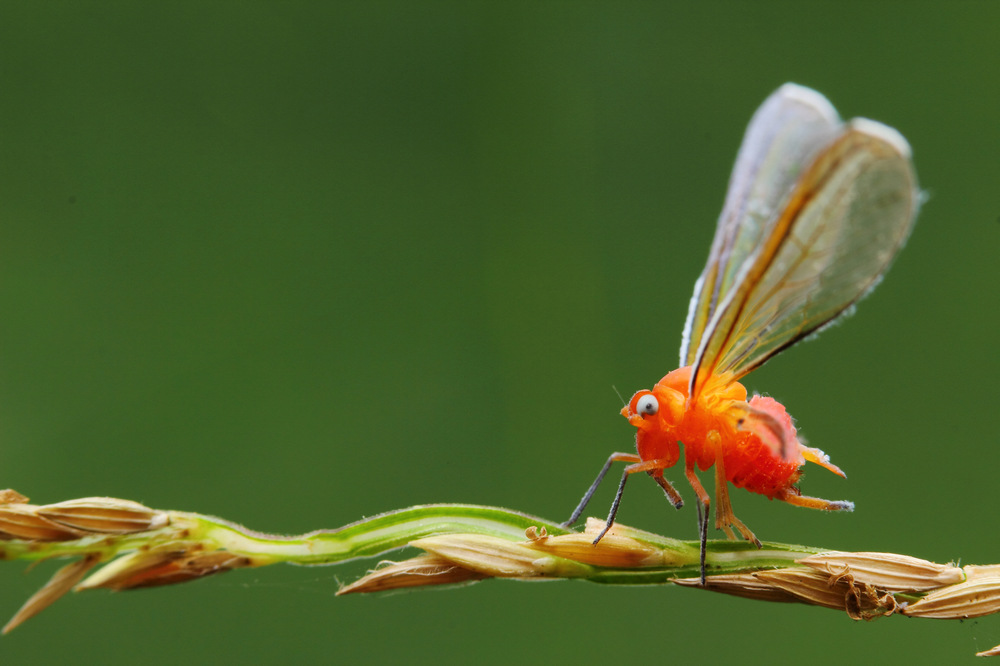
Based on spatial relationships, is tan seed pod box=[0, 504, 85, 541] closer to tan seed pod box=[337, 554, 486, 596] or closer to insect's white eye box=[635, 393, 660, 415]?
tan seed pod box=[337, 554, 486, 596]

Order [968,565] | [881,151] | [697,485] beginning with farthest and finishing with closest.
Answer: [697,485] < [968,565] < [881,151]

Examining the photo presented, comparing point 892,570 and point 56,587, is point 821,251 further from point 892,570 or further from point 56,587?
point 56,587

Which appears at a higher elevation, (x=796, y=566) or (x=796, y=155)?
(x=796, y=155)

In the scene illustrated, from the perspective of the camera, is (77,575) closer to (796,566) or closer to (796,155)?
(796,566)

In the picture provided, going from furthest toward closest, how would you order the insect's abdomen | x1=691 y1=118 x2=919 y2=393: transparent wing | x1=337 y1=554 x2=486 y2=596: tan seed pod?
the insect's abdomen < x1=337 y1=554 x2=486 y2=596: tan seed pod < x1=691 y1=118 x2=919 y2=393: transparent wing

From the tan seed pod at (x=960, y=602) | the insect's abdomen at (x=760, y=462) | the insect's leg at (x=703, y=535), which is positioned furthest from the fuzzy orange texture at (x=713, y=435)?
the tan seed pod at (x=960, y=602)

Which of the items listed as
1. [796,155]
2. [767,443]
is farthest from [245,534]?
[796,155]

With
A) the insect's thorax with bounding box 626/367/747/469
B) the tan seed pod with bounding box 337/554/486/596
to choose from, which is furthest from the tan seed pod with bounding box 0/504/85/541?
the insect's thorax with bounding box 626/367/747/469
